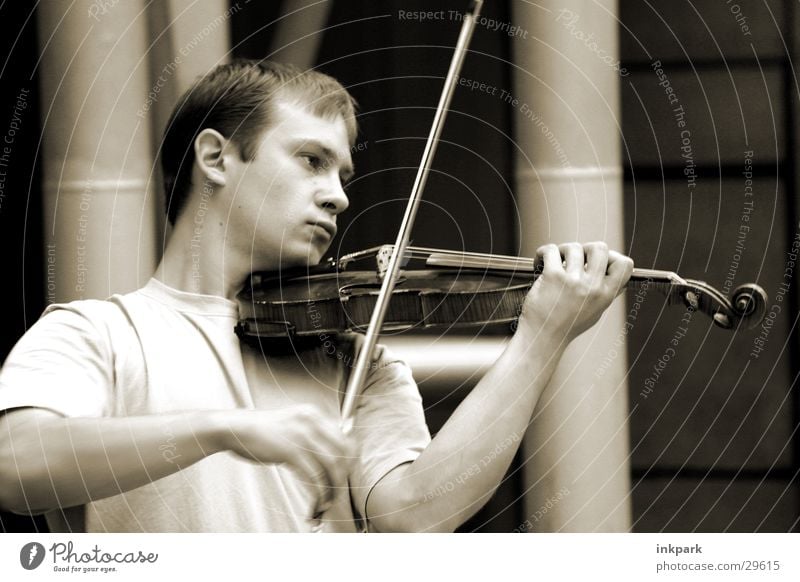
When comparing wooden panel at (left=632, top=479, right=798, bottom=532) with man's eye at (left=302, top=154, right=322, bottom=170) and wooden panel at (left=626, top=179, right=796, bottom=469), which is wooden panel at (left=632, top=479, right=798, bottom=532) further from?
man's eye at (left=302, top=154, right=322, bottom=170)

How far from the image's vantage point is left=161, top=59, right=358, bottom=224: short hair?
99cm

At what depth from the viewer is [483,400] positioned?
0.95 metres

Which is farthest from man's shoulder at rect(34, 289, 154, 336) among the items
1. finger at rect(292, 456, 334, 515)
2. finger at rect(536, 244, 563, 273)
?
finger at rect(536, 244, 563, 273)

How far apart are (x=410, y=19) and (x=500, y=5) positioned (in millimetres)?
90

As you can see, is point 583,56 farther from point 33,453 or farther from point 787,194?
point 33,453

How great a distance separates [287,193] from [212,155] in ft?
0.28

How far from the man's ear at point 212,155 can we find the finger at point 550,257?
0.31m

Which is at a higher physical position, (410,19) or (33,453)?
(410,19)

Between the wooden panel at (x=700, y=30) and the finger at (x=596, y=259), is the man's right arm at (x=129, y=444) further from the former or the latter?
the wooden panel at (x=700, y=30)

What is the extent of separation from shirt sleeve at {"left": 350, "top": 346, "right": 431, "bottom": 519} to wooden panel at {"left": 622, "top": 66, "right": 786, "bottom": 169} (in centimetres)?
31

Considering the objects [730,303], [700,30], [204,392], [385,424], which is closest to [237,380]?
[204,392]
